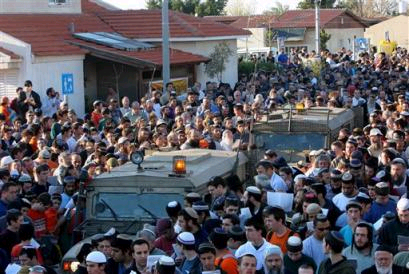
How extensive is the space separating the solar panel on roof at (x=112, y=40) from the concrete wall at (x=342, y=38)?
1398 inches

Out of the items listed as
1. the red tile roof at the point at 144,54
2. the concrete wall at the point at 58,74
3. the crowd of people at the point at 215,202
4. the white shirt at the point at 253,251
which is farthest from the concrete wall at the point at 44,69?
the white shirt at the point at 253,251

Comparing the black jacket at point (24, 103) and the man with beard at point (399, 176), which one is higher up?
the black jacket at point (24, 103)

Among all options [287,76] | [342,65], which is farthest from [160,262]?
[342,65]

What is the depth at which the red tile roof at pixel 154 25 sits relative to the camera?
1451 inches

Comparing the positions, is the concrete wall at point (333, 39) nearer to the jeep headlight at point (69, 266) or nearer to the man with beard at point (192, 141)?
the man with beard at point (192, 141)

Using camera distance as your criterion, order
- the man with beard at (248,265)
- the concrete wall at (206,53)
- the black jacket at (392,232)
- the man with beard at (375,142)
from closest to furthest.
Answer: the man with beard at (248,265), the black jacket at (392,232), the man with beard at (375,142), the concrete wall at (206,53)

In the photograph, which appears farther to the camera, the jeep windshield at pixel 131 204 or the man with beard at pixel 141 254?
the jeep windshield at pixel 131 204

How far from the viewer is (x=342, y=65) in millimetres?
44375

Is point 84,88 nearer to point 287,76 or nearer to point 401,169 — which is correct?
point 287,76

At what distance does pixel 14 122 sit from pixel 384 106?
826cm

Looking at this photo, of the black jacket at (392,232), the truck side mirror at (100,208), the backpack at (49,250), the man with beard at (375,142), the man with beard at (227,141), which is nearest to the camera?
the black jacket at (392,232)

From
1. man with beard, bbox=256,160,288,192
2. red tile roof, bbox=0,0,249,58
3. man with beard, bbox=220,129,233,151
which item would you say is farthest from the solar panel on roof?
man with beard, bbox=256,160,288,192

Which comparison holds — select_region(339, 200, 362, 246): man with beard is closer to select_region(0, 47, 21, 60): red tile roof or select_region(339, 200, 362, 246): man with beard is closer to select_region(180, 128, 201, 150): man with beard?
select_region(180, 128, 201, 150): man with beard

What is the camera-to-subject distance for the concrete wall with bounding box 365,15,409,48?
75250mm
